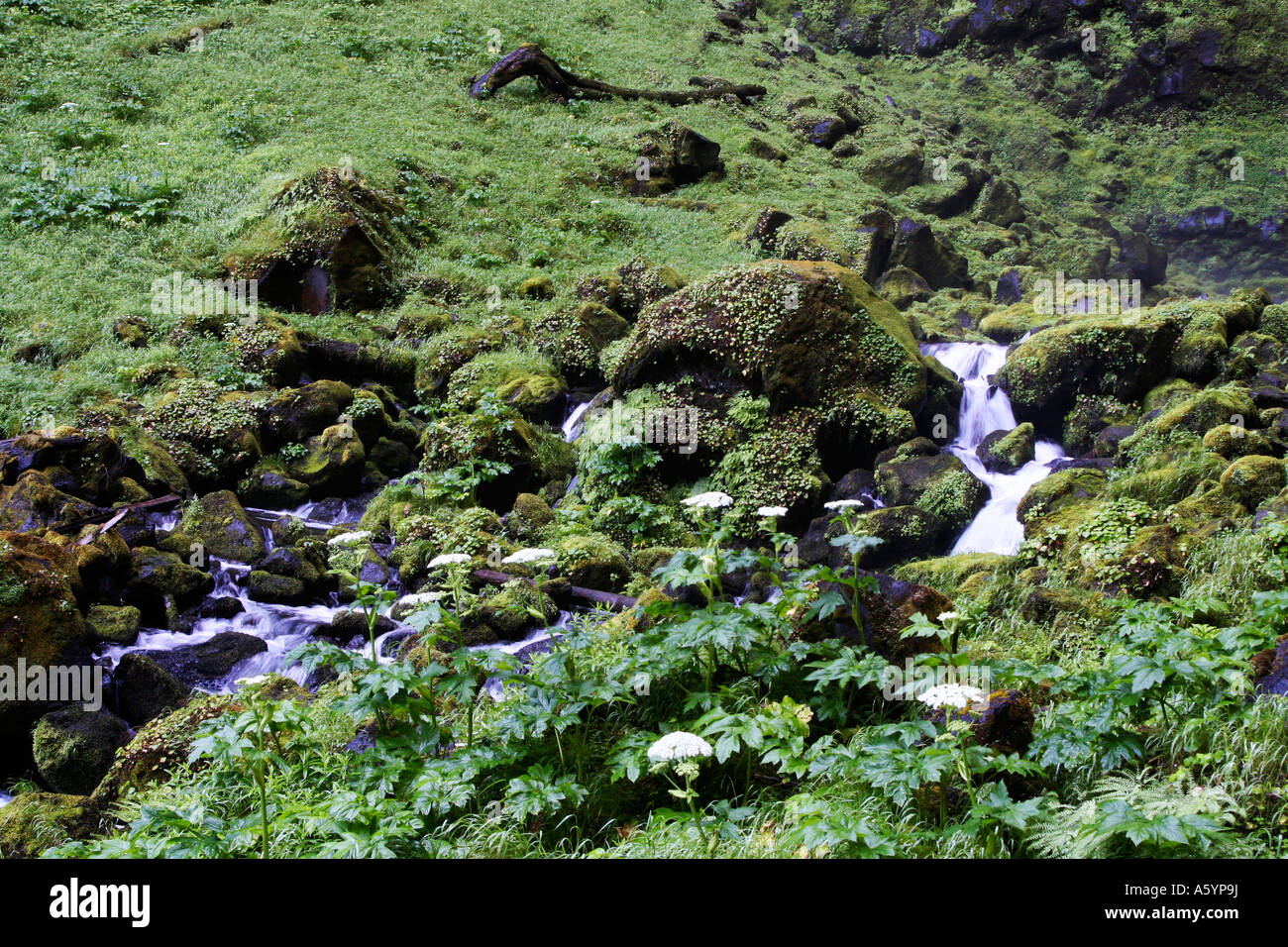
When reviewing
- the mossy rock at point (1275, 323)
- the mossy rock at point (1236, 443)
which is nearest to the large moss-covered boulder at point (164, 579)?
the mossy rock at point (1236, 443)

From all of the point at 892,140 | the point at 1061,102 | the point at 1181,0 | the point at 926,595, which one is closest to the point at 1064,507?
the point at 926,595

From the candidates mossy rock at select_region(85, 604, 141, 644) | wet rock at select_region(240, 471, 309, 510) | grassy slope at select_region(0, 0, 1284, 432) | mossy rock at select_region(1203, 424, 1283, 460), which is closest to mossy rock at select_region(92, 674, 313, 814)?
mossy rock at select_region(85, 604, 141, 644)

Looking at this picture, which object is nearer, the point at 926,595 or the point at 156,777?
the point at 926,595

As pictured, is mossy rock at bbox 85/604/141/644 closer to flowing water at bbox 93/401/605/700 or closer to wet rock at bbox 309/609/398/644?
flowing water at bbox 93/401/605/700

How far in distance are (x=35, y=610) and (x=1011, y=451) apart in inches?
405

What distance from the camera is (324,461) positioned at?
33.1ft

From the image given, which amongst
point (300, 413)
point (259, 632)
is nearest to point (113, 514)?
point (259, 632)

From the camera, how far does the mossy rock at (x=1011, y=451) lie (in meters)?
10.5

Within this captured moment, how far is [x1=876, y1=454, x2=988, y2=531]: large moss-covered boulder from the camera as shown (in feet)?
30.5

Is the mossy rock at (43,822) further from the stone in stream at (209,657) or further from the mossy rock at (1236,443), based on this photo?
the mossy rock at (1236,443)

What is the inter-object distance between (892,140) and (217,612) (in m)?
23.6

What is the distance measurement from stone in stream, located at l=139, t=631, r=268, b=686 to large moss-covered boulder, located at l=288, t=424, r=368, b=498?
122 inches

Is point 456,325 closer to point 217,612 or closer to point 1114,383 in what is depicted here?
point 217,612

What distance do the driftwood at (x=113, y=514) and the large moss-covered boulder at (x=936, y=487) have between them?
26.0 ft
